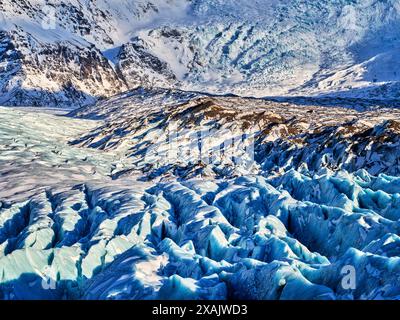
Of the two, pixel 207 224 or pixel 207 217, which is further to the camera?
pixel 207 217

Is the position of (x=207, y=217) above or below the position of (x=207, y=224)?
above

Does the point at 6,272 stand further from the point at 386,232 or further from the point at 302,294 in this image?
the point at 386,232

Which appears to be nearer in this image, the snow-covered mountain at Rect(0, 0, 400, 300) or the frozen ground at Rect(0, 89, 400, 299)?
the frozen ground at Rect(0, 89, 400, 299)

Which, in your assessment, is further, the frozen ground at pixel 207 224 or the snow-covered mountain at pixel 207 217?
the snow-covered mountain at pixel 207 217

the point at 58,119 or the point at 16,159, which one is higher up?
the point at 58,119

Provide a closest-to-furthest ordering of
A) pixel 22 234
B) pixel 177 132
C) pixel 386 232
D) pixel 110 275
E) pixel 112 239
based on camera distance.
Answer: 1. pixel 110 275
2. pixel 386 232
3. pixel 112 239
4. pixel 22 234
5. pixel 177 132
